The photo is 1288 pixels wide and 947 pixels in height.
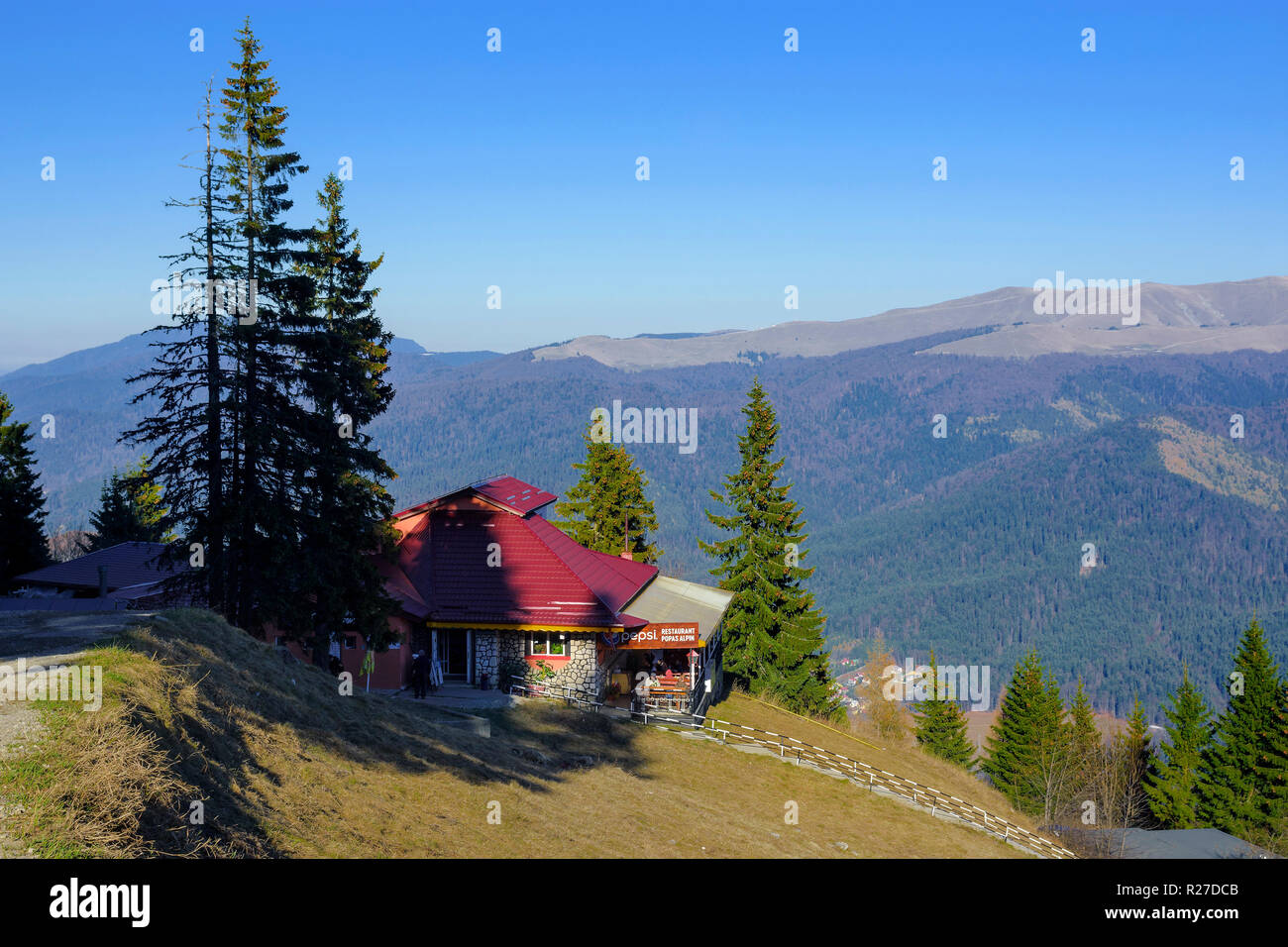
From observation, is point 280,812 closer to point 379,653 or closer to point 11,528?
point 379,653

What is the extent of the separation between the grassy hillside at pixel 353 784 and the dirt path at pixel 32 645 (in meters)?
0.22

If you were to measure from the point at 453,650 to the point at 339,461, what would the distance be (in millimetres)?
9929

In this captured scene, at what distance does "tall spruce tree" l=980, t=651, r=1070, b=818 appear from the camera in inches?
2320

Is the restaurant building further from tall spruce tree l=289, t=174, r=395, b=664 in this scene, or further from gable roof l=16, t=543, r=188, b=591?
gable roof l=16, t=543, r=188, b=591

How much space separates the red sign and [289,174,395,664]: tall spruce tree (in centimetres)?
858

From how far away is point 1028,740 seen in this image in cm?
6116

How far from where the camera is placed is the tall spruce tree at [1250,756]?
46906mm

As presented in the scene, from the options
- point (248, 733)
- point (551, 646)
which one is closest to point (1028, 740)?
point (551, 646)

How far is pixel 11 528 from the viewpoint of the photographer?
158 ft

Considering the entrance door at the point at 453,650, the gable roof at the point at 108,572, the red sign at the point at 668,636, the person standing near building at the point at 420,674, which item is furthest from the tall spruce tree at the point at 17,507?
the red sign at the point at 668,636

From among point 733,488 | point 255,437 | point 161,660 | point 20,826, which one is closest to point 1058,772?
point 733,488
